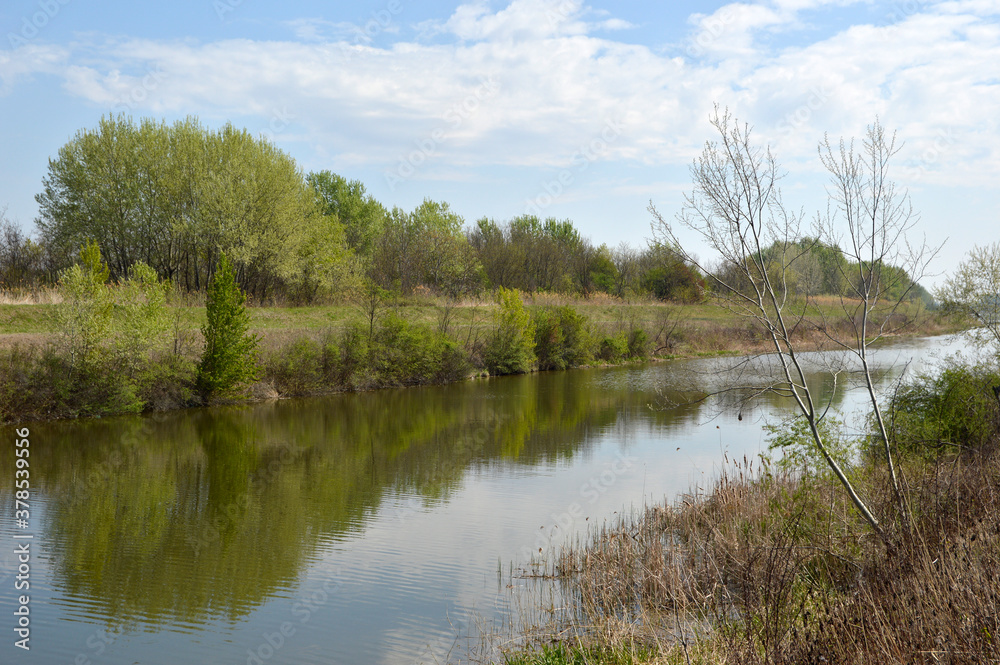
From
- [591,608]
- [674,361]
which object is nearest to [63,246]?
[674,361]

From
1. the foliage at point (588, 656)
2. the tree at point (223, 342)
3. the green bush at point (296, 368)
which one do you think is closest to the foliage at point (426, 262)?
the green bush at point (296, 368)

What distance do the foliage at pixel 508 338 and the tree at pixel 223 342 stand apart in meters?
12.6

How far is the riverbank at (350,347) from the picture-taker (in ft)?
62.7

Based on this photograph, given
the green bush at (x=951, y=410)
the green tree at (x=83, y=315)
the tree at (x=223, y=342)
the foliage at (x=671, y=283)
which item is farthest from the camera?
the foliage at (x=671, y=283)

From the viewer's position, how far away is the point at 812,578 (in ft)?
18.0

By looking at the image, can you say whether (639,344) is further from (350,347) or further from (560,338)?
(350,347)

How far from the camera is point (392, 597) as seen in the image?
8219 mm

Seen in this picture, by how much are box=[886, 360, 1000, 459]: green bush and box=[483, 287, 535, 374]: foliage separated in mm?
21032

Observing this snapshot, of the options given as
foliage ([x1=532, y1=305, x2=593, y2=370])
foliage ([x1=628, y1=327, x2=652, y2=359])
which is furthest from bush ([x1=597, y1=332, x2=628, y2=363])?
foliage ([x1=532, y1=305, x2=593, y2=370])

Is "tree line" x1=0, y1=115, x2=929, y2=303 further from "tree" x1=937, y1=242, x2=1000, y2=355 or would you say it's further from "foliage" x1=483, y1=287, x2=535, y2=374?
"tree" x1=937, y1=242, x2=1000, y2=355

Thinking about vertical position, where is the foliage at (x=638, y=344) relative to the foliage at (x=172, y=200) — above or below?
below

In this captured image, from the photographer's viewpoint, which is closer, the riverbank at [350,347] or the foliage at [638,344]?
the riverbank at [350,347]

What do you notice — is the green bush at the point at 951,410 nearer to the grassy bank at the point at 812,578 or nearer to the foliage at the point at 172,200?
the grassy bank at the point at 812,578

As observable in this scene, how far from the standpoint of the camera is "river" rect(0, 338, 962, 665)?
742 cm
